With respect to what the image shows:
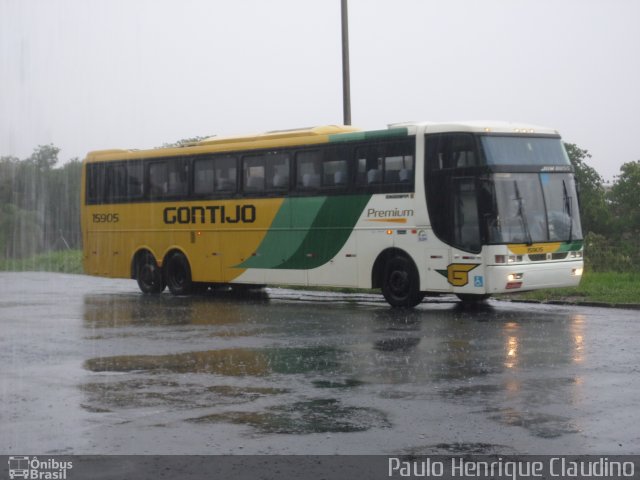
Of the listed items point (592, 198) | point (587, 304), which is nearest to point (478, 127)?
point (587, 304)

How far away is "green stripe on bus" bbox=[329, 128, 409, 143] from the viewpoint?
20.8 m

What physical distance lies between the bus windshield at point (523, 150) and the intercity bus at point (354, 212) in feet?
0.08

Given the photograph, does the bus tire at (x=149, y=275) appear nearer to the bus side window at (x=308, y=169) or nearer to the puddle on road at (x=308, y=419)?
the bus side window at (x=308, y=169)

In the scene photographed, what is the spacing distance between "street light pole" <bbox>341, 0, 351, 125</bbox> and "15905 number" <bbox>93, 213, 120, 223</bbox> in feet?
20.0

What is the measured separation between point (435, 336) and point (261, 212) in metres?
8.71

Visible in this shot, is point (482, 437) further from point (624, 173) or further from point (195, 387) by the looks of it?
point (624, 173)

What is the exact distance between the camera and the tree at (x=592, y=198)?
65625 mm

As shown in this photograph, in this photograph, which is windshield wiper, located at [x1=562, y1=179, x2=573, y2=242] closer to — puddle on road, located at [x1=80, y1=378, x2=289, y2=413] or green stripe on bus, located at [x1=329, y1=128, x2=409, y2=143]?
green stripe on bus, located at [x1=329, y1=128, x2=409, y2=143]

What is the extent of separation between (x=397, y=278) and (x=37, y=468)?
13.7 meters

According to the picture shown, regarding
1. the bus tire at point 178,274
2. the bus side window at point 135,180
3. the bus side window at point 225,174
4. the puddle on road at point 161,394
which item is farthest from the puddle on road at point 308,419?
the bus side window at point 135,180

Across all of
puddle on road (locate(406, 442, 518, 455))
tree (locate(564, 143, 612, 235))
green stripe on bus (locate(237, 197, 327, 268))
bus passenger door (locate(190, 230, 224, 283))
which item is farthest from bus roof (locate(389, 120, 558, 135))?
tree (locate(564, 143, 612, 235))

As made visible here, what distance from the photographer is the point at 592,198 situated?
68.4 meters

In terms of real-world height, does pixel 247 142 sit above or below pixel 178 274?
above

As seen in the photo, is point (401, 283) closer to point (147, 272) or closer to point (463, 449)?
point (147, 272)
